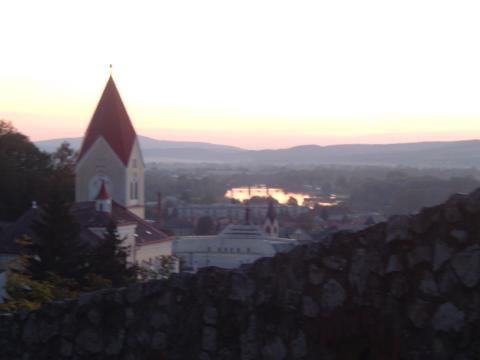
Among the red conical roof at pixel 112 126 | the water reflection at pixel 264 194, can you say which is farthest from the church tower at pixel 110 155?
the water reflection at pixel 264 194

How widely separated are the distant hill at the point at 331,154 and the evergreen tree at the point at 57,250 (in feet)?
22.8

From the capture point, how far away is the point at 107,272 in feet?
50.3

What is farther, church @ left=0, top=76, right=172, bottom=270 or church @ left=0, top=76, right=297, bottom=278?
church @ left=0, top=76, right=172, bottom=270

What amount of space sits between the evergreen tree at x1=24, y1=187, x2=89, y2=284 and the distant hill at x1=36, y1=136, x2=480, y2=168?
22.8ft

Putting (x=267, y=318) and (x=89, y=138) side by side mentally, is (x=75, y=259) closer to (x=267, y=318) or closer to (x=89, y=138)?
(x=267, y=318)

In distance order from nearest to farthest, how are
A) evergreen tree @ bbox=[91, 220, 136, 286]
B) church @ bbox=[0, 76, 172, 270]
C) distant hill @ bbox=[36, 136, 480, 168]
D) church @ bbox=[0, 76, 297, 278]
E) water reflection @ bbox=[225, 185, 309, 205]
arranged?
evergreen tree @ bbox=[91, 220, 136, 286]
distant hill @ bbox=[36, 136, 480, 168]
water reflection @ bbox=[225, 185, 309, 205]
church @ bbox=[0, 76, 297, 278]
church @ bbox=[0, 76, 172, 270]

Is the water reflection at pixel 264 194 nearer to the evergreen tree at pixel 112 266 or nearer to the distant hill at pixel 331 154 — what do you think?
the distant hill at pixel 331 154

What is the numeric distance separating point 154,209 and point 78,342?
4487cm

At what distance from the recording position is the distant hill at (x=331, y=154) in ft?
60.3

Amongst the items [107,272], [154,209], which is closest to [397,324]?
[107,272]

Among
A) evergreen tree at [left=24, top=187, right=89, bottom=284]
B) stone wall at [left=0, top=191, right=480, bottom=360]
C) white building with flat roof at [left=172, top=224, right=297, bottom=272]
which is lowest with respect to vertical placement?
white building with flat roof at [left=172, top=224, right=297, bottom=272]

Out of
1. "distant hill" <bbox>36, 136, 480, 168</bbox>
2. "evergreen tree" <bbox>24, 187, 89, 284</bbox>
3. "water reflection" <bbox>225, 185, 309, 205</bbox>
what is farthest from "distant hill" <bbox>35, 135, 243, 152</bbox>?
"evergreen tree" <bbox>24, 187, 89, 284</bbox>

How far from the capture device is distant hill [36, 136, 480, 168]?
724 inches

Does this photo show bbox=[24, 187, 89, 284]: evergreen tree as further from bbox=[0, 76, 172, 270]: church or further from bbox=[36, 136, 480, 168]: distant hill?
bbox=[0, 76, 172, 270]: church
